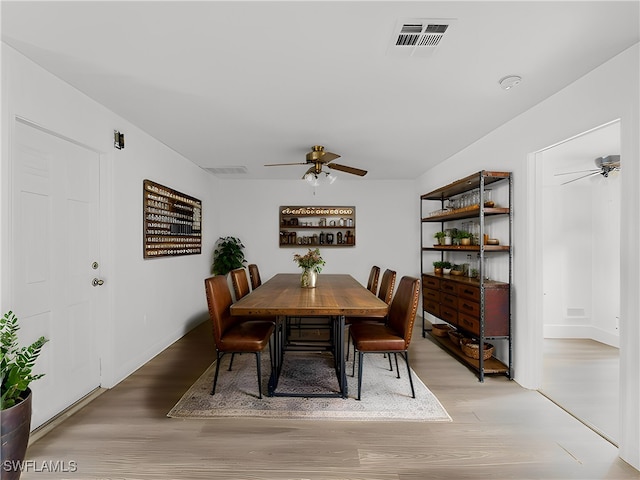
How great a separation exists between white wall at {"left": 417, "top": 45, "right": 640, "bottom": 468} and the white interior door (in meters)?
3.42

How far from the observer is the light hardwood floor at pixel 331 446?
6.22ft

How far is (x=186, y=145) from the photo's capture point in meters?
4.04

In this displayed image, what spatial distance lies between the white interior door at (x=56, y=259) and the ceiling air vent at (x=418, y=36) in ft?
7.85

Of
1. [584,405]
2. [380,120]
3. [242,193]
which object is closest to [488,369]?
[584,405]

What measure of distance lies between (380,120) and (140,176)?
2.49 metres

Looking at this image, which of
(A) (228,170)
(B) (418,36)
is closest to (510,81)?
(B) (418,36)

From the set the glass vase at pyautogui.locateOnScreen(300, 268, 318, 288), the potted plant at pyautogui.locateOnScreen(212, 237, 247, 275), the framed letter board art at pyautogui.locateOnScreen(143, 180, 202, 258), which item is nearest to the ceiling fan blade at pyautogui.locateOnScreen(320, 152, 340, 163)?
the glass vase at pyautogui.locateOnScreen(300, 268, 318, 288)

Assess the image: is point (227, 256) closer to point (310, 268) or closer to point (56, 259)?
point (310, 268)

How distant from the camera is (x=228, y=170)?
5352mm

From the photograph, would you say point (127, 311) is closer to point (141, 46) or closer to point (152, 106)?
point (152, 106)

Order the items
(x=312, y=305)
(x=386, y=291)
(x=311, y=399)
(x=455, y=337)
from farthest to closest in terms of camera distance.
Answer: (x=455, y=337)
(x=386, y=291)
(x=311, y=399)
(x=312, y=305)

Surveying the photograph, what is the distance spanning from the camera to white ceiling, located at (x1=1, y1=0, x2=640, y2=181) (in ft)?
5.46

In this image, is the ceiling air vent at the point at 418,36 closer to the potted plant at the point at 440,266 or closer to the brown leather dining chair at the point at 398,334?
the brown leather dining chair at the point at 398,334

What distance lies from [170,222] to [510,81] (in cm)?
376
